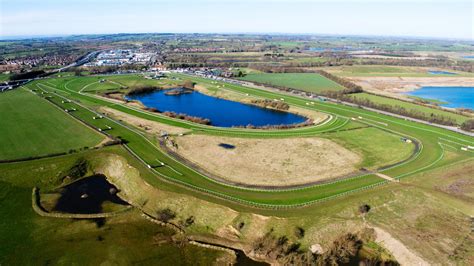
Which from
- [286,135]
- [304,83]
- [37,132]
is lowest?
[286,135]

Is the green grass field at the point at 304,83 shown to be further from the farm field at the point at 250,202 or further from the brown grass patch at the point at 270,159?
the brown grass patch at the point at 270,159

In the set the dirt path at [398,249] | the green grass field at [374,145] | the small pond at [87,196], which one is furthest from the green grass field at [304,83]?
the small pond at [87,196]

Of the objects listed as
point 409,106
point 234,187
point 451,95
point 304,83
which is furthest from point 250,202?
point 451,95

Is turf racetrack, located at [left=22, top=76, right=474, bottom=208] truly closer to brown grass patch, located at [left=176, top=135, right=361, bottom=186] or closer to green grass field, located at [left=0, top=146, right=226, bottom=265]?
brown grass patch, located at [left=176, top=135, right=361, bottom=186]

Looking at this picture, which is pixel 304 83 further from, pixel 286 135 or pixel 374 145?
pixel 374 145

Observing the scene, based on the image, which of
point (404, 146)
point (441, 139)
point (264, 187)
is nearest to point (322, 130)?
point (404, 146)
